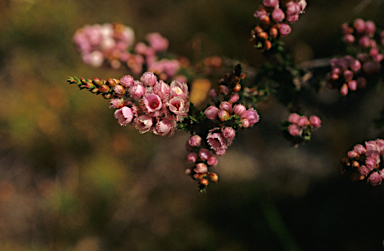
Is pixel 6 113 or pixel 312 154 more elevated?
pixel 6 113

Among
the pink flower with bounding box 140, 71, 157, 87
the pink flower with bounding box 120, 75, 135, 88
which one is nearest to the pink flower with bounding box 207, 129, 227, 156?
the pink flower with bounding box 140, 71, 157, 87

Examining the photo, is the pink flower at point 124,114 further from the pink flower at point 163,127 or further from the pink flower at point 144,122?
the pink flower at point 163,127

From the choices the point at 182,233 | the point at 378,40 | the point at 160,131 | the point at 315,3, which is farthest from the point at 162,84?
the point at 315,3

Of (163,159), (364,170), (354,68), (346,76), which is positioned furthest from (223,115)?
(163,159)

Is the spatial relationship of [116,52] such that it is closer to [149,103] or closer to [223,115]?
[149,103]

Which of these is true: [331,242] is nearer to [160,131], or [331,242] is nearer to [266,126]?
[266,126]

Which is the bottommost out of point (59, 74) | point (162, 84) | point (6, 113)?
point (162, 84)
